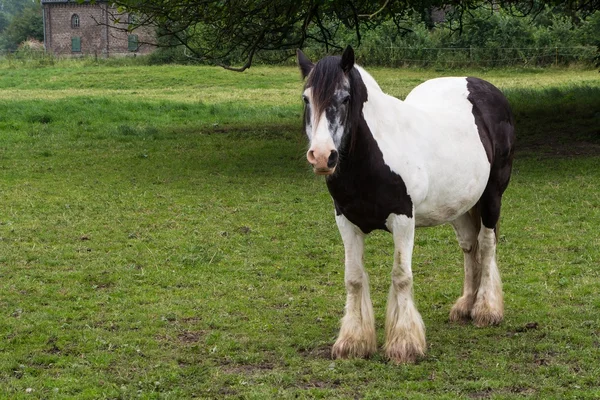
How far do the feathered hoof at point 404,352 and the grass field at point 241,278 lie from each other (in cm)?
8

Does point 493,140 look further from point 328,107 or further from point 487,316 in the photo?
point 328,107

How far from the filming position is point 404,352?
5793 mm

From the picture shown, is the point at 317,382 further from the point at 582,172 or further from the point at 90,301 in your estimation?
the point at 582,172

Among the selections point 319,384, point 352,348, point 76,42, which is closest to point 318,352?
point 352,348

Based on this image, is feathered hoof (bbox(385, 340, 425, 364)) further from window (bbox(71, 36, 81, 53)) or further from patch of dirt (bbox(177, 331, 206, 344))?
window (bbox(71, 36, 81, 53))

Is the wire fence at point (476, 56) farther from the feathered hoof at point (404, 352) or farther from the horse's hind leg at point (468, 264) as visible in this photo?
the feathered hoof at point (404, 352)

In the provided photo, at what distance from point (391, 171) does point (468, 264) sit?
1.66m

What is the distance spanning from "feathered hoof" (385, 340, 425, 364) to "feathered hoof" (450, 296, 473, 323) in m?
1.17

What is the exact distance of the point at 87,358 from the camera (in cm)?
595

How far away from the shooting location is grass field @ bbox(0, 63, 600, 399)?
18.2 feet

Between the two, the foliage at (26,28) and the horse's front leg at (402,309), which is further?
the foliage at (26,28)

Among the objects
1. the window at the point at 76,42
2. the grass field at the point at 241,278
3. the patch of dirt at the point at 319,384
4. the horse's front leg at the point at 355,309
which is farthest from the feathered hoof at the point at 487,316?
the window at the point at 76,42

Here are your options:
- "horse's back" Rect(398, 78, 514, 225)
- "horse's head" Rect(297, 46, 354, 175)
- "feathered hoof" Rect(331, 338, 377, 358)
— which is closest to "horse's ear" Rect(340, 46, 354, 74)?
"horse's head" Rect(297, 46, 354, 175)

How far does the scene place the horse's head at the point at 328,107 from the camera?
5172mm
